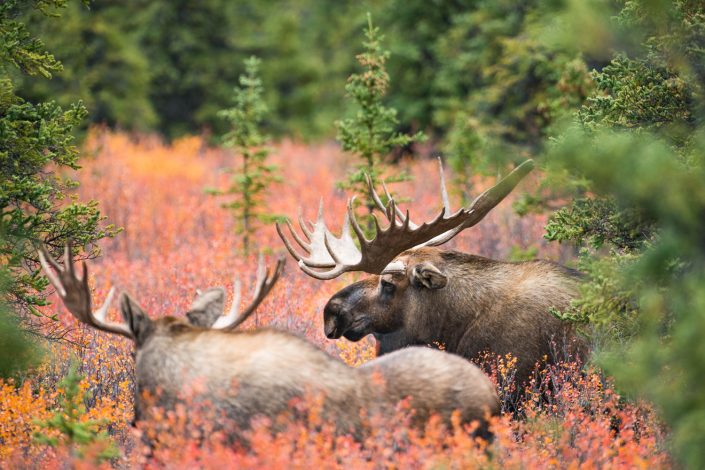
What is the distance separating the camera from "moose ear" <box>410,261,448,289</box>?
7105mm

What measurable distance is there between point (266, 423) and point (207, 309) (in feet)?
3.46

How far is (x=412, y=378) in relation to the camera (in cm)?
537

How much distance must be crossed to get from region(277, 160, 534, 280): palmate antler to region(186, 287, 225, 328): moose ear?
155 cm

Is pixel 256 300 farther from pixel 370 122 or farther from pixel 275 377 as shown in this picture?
pixel 370 122

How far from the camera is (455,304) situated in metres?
7.27

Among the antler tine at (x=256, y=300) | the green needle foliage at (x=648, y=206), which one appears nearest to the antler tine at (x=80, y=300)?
the antler tine at (x=256, y=300)

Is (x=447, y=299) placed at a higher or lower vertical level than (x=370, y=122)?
lower

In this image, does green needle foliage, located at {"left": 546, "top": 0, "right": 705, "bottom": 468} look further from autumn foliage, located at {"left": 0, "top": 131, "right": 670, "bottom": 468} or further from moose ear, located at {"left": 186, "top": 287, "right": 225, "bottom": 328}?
moose ear, located at {"left": 186, "top": 287, "right": 225, "bottom": 328}

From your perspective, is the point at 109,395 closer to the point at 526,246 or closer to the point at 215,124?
the point at 526,246

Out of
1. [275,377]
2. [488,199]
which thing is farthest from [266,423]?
[488,199]

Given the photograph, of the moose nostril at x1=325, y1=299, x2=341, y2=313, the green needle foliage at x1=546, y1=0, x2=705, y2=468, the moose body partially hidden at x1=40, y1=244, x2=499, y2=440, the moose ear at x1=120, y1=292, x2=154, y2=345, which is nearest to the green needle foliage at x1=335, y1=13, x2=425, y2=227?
the moose nostril at x1=325, y1=299, x2=341, y2=313

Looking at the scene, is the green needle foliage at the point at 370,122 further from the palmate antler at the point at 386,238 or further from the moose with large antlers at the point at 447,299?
the moose with large antlers at the point at 447,299

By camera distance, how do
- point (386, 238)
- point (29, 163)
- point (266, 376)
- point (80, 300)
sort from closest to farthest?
point (266, 376)
point (80, 300)
point (29, 163)
point (386, 238)

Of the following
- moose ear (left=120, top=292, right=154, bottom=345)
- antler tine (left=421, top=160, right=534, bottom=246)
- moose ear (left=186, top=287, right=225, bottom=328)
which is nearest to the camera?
moose ear (left=120, top=292, right=154, bottom=345)
